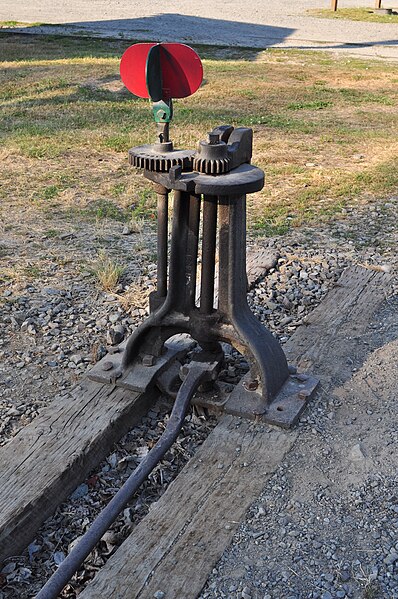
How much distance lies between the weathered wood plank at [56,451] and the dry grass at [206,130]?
2105 mm

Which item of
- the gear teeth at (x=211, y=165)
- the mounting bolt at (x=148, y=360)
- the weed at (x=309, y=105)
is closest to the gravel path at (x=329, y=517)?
the mounting bolt at (x=148, y=360)

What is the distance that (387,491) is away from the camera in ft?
7.91

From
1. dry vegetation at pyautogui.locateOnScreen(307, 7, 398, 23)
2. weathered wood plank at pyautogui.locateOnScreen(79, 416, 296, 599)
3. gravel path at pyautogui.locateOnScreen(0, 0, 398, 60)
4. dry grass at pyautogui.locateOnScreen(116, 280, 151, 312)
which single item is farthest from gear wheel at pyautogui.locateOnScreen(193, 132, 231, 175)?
dry vegetation at pyautogui.locateOnScreen(307, 7, 398, 23)

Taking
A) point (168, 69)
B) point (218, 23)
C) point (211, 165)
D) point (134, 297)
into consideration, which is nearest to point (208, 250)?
point (211, 165)

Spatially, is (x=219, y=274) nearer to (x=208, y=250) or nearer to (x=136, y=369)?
(x=208, y=250)

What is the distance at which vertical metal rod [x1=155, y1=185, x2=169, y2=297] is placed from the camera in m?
2.72

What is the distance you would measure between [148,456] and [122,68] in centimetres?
131

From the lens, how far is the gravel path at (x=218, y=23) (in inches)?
539

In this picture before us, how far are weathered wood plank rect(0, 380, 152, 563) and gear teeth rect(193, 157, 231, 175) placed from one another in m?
0.90

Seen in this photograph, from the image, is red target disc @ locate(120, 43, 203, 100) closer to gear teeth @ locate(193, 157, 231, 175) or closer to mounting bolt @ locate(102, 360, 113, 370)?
gear teeth @ locate(193, 157, 231, 175)

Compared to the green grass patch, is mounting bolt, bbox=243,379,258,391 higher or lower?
lower

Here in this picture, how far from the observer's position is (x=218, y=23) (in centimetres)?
1587

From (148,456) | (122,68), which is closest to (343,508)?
(148,456)

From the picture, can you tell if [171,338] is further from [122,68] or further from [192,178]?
[122,68]
